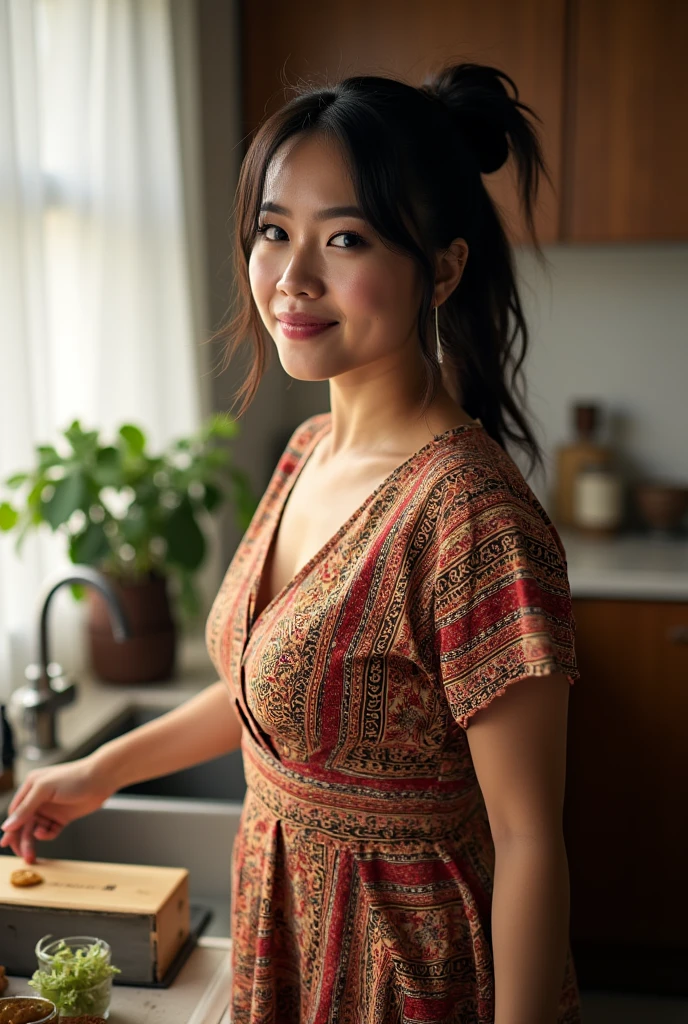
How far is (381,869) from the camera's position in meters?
0.97

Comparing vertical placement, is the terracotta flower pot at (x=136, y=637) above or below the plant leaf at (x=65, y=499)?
below

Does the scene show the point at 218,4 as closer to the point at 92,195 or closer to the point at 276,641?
the point at 92,195

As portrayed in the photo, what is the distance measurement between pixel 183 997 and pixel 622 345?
229 centimetres

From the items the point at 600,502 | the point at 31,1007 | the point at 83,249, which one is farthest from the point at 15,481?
the point at 600,502

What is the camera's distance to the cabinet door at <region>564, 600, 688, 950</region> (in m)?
2.24

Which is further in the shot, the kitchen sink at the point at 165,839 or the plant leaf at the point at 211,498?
the plant leaf at the point at 211,498

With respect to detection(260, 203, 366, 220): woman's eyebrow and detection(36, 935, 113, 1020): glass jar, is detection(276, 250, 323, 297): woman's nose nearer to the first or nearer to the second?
detection(260, 203, 366, 220): woman's eyebrow

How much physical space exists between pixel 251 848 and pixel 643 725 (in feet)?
4.74

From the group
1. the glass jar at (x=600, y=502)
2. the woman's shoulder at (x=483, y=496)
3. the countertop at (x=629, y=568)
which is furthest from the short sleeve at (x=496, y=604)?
the glass jar at (x=600, y=502)

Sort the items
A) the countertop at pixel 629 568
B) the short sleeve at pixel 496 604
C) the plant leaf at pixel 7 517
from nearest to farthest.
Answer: the short sleeve at pixel 496 604 → the plant leaf at pixel 7 517 → the countertop at pixel 629 568

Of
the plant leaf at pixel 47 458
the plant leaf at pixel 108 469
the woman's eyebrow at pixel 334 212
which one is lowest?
the plant leaf at pixel 108 469

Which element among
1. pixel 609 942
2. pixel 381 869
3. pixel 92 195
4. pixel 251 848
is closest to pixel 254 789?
pixel 251 848

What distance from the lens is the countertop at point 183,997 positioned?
99 centimetres

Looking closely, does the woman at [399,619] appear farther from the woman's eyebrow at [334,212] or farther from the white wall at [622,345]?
the white wall at [622,345]
